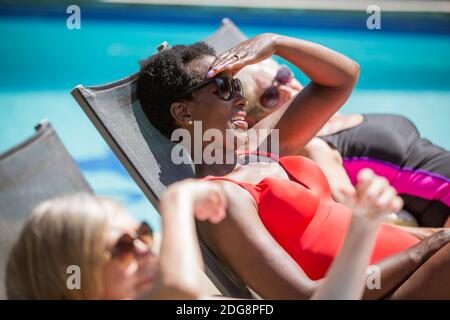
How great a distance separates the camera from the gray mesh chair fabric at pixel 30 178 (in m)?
2.36

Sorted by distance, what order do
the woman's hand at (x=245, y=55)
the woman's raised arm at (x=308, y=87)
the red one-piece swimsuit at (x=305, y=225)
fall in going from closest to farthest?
1. the red one-piece swimsuit at (x=305, y=225)
2. the woman's hand at (x=245, y=55)
3. the woman's raised arm at (x=308, y=87)

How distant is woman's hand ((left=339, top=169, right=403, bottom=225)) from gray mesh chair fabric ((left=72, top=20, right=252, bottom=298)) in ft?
4.48

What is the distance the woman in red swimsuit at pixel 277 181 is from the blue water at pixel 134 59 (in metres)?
3.76

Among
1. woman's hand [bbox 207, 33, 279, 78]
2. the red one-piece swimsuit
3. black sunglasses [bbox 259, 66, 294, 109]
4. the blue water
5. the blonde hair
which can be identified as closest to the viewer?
the blonde hair

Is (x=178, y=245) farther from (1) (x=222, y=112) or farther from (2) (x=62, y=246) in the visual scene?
(1) (x=222, y=112)

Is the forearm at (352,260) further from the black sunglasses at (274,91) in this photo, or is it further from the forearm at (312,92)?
the black sunglasses at (274,91)

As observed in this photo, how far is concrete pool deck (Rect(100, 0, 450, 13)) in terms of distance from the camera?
8711 mm

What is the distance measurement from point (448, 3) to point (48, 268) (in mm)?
8066

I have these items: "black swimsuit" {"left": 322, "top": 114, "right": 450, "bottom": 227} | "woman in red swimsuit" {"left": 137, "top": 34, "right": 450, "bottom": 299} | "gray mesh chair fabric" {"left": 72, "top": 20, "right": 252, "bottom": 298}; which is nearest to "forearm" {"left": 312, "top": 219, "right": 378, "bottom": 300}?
"woman in red swimsuit" {"left": 137, "top": 34, "right": 450, "bottom": 299}

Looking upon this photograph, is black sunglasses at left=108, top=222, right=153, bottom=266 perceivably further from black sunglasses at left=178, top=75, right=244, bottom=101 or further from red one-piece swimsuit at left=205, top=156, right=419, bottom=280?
black sunglasses at left=178, top=75, right=244, bottom=101

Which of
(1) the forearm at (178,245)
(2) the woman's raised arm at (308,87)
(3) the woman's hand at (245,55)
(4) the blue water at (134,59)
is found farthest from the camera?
(4) the blue water at (134,59)

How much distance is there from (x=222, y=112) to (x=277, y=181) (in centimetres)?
41

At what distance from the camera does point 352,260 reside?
1574 millimetres

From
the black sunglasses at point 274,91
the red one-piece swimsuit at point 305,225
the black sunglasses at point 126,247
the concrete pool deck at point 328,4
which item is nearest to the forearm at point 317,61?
the red one-piece swimsuit at point 305,225
